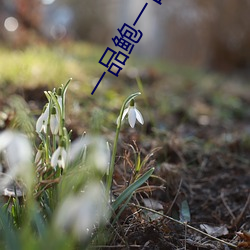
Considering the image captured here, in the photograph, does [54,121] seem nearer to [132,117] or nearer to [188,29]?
[132,117]

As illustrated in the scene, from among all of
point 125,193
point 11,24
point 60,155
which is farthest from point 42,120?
point 11,24

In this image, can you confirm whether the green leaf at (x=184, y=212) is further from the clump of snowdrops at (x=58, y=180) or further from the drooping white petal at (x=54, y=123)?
the drooping white petal at (x=54, y=123)

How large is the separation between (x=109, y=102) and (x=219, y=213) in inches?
65.3

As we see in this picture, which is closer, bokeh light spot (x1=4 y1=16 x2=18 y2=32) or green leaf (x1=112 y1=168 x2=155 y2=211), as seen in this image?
green leaf (x1=112 y1=168 x2=155 y2=211)

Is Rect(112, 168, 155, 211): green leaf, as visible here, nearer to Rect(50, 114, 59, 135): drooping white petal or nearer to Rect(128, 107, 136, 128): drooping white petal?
Rect(128, 107, 136, 128): drooping white petal

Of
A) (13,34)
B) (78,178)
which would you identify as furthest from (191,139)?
(13,34)

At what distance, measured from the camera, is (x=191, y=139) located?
2.69m

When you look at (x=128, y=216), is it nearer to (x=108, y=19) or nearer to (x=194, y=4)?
(x=194, y=4)

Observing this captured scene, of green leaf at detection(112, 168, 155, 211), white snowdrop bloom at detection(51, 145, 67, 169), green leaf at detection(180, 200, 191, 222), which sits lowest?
green leaf at detection(180, 200, 191, 222)

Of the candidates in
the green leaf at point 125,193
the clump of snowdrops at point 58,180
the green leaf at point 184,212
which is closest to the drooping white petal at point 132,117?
the clump of snowdrops at point 58,180

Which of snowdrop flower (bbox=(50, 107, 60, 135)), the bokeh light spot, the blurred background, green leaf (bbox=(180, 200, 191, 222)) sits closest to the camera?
snowdrop flower (bbox=(50, 107, 60, 135))

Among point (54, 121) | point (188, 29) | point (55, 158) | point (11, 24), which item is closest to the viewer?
point (55, 158)

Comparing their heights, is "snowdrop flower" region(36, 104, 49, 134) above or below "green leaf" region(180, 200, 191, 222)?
above

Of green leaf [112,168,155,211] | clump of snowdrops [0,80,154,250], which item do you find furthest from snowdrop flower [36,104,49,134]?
green leaf [112,168,155,211]
